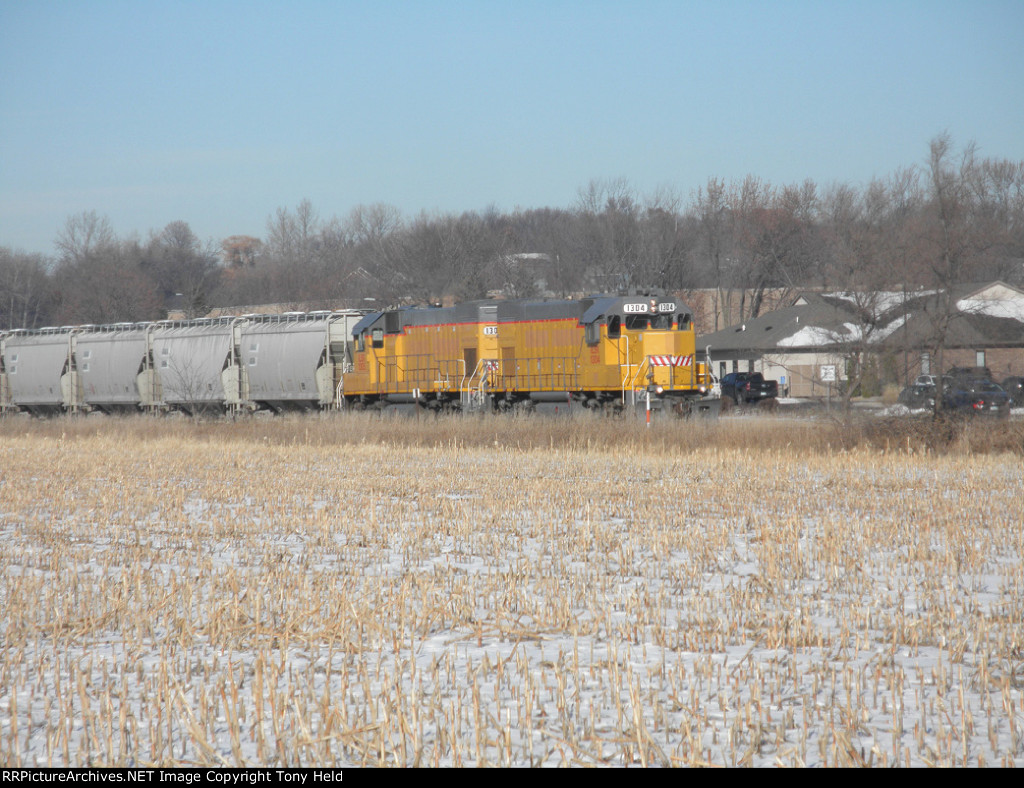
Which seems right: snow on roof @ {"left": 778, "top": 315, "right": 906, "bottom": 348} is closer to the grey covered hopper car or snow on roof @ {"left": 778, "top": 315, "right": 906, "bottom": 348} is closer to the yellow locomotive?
the yellow locomotive

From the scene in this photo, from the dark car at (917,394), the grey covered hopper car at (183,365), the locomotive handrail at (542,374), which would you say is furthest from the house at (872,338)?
the grey covered hopper car at (183,365)

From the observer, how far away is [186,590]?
26.2 feet

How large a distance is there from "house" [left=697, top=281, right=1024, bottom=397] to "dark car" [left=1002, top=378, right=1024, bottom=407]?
10.3ft

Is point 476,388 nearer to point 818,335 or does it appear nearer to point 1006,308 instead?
point 818,335

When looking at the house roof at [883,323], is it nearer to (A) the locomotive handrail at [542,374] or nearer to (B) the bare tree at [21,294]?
(A) the locomotive handrail at [542,374]

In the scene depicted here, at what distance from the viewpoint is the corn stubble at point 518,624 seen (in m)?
4.86

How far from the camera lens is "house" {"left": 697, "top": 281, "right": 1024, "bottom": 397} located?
4059 cm

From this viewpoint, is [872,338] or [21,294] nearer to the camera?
[872,338]

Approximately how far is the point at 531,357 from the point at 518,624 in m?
23.4

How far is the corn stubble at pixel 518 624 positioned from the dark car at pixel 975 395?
17.5 meters

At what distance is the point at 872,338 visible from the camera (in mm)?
50812

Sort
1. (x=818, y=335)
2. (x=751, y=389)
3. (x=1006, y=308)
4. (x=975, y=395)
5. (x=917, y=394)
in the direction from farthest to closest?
(x=1006, y=308) → (x=818, y=335) → (x=751, y=389) → (x=917, y=394) → (x=975, y=395)

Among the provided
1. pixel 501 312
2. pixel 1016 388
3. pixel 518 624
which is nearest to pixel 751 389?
pixel 1016 388
